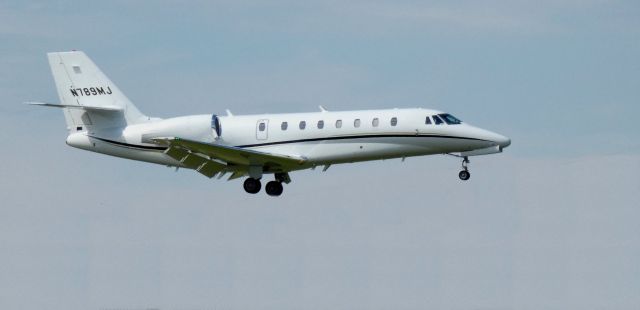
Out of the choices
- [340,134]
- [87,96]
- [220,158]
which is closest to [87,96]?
[87,96]

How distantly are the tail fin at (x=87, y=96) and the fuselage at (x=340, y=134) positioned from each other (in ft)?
5.68

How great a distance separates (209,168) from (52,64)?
686cm

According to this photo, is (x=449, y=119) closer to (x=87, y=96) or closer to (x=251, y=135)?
(x=251, y=135)

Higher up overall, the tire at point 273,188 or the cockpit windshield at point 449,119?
the cockpit windshield at point 449,119

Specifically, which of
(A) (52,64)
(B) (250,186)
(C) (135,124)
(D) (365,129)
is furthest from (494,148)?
(A) (52,64)

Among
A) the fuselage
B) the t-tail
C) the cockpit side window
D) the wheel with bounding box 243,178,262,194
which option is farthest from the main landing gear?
the t-tail

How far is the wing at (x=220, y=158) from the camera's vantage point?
35.2 m

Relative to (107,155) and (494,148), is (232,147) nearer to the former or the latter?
(107,155)

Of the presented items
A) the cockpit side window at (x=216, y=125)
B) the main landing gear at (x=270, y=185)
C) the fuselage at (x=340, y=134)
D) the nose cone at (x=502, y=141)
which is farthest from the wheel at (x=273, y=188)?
the nose cone at (x=502, y=141)

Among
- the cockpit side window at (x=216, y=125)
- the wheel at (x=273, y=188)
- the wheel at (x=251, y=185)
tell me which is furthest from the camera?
the wheel at (x=273, y=188)

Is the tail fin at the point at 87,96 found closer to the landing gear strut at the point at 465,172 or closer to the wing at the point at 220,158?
the wing at the point at 220,158

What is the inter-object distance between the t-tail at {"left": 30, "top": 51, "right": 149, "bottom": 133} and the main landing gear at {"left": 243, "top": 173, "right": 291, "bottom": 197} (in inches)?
168

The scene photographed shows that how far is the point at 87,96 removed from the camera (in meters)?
39.5

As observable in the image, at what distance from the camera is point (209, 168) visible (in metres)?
37.2
